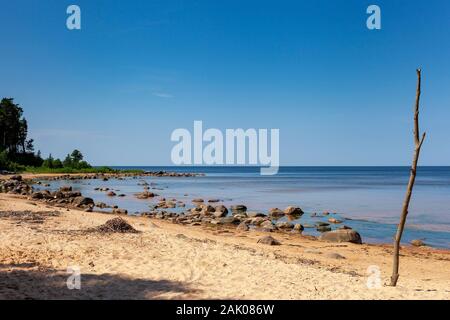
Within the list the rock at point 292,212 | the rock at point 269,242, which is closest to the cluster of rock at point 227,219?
the rock at point 292,212

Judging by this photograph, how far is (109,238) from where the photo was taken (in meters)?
16.3

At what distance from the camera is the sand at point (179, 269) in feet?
32.0

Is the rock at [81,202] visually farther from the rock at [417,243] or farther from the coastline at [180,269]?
the rock at [417,243]

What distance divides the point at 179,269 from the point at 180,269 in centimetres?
3

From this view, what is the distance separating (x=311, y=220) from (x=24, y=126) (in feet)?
285

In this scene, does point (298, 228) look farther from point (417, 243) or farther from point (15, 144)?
point (15, 144)

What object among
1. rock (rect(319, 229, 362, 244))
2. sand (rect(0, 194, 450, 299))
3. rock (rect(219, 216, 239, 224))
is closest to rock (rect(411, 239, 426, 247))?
sand (rect(0, 194, 450, 299))

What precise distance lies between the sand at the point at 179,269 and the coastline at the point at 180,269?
1.0 inches

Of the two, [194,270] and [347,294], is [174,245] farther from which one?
[347,294]

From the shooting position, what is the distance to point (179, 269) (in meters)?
12.1

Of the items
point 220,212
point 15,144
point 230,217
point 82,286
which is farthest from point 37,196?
point 15,144

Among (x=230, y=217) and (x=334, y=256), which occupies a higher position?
(x=334, y=256)
